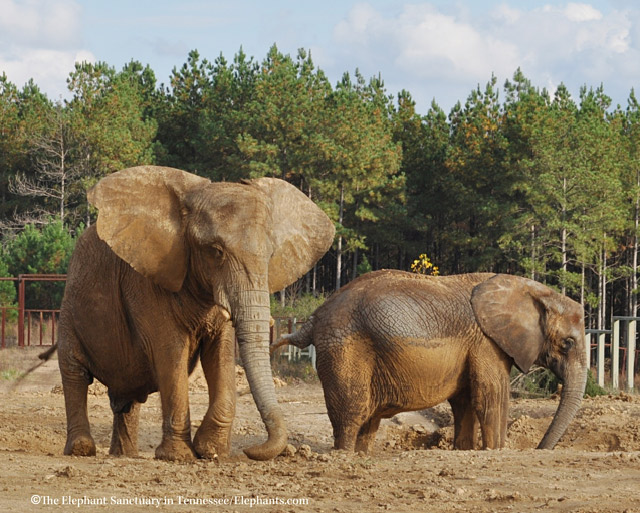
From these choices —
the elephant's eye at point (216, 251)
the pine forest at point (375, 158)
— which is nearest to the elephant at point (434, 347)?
the elephant's eye at point (216, 251)

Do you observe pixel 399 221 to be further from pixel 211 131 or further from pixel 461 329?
pixel 461 329

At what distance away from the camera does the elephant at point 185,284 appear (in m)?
7.89

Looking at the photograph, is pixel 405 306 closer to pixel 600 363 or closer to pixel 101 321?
pixel 101 321

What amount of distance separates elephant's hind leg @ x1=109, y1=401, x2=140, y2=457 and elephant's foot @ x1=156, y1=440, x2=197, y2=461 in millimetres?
1689

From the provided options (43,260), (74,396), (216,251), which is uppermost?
(43,260)

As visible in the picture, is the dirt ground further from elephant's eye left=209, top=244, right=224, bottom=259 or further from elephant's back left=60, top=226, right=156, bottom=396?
elephant's eye left=209, top=244, right=224, bottom=259

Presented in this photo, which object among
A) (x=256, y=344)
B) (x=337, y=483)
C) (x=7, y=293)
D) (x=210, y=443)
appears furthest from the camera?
(x=7, y=293)

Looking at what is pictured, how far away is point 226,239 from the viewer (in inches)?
313

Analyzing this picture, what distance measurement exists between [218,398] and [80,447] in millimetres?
1487

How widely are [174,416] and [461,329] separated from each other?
11.2 ft

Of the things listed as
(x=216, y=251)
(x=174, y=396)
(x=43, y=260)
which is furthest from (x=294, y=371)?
(x=216, y=251)

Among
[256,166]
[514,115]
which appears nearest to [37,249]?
Result: [256,166]

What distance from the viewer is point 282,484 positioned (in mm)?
7121

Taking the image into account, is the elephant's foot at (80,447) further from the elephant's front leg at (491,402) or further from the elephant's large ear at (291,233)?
the elephant's front leg at (491,402)
